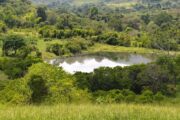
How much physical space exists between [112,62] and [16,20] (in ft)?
160

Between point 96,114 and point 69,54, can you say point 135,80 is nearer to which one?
→ point 69,54

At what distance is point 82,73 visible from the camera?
53312mm

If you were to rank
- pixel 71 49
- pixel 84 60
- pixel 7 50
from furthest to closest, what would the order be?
pixel 71 49, pixel 84 60, pixel 7 50

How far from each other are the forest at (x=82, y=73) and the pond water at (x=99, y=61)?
3357 millimetres

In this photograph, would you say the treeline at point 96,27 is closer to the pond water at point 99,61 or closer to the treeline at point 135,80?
the pond water at point 99,61

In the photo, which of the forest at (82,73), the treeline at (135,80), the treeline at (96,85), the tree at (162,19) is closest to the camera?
the forest at (82,73)

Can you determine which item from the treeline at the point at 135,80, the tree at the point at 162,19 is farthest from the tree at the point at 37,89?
the tree at the point at 162,19

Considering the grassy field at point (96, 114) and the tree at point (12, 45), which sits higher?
the grassy field at point (96, 114)

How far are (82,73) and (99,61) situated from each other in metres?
36.2

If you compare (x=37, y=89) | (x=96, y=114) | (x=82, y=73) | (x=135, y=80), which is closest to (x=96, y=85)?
(x=82, y=73)

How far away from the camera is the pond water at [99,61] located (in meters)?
82.1

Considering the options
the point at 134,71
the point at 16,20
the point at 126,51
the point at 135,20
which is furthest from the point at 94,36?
the point at 134,71

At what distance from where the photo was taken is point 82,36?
364ft

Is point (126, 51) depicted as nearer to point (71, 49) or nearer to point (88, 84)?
point (71, 49)
